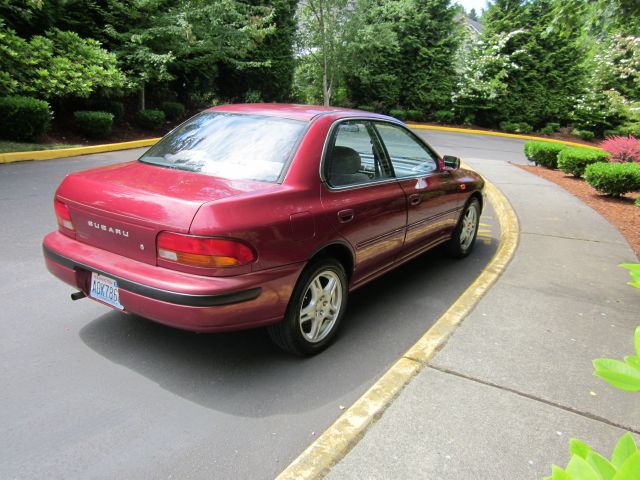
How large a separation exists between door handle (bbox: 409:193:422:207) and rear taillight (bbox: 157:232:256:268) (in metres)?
1.95

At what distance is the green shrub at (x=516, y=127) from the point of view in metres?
25.7

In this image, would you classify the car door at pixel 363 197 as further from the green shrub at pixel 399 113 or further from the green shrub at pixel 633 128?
the green shrub at pixel 399 113

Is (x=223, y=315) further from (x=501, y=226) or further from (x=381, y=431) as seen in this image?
(x=501, y=226)

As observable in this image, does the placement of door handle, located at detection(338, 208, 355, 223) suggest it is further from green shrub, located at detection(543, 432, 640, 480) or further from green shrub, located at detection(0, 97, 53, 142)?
green shrub, located at detection(0, 97, 53, 142)

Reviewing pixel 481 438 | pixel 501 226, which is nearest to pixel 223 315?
pixel 481 438

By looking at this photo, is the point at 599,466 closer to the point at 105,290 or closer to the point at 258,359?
the point at 258,359

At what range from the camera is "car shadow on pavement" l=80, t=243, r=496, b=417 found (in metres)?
2.95

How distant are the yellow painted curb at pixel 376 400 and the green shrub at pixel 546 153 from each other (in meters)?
9.89

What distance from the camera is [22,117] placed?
10.6 meters

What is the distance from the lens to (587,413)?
285cm

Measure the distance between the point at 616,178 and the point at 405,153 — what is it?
6.74 m

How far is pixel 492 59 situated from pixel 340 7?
8.38 meters

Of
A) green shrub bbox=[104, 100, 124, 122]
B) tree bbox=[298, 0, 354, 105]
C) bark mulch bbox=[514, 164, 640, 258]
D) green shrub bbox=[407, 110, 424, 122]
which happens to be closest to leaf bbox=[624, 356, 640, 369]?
bark mulch bbox=[514, 164, 640, 258]

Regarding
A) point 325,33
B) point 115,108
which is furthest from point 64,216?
point 325,33
